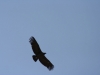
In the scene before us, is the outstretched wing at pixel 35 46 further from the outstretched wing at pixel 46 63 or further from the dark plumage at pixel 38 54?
the outstretched wing at pixel 46 63

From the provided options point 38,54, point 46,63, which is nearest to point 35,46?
point 38,54

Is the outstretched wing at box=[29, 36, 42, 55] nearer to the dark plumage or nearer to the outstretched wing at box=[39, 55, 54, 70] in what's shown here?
the dark plumage

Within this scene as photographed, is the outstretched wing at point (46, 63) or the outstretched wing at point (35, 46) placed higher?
the outstretched wing at point (35, 46)

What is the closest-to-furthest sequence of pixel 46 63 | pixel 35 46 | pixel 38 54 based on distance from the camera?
pixel 35 46
pixel 38 54
pixel 46 63

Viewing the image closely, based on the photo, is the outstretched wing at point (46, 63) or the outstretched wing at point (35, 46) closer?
the outstretched wing at point (35, 46)

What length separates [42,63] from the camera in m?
15.0

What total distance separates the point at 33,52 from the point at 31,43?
26.0 inches

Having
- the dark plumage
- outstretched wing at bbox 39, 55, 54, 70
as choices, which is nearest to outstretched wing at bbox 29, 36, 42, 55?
the dark plumage

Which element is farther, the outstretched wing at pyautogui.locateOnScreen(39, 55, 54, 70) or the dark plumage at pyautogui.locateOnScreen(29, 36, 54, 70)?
the outstretched wing at pyautogui.locateOnScreen(39, 55, 54, 70)

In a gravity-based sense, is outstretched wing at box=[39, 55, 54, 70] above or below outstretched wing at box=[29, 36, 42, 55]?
below

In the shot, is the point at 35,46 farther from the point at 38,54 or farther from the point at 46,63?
the point at 46,63

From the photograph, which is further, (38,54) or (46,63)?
(46,63)

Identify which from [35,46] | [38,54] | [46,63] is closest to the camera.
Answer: [35,46]

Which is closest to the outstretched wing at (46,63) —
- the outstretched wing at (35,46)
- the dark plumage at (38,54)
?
the dark plumage at (38,54)
